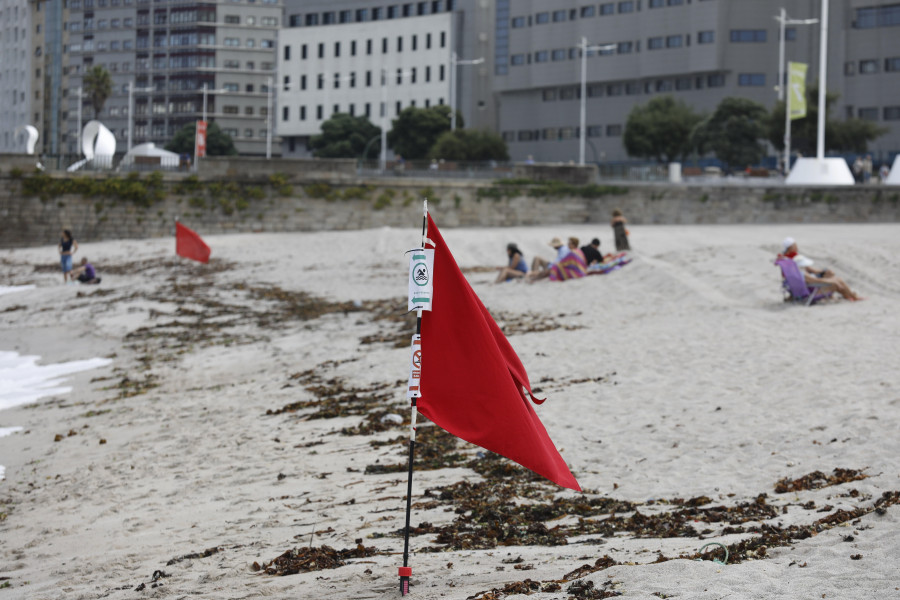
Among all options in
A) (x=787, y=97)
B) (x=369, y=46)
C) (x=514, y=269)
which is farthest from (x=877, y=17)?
(x=514, y=269)

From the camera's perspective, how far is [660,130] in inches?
2645

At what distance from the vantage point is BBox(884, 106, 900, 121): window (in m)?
68.1

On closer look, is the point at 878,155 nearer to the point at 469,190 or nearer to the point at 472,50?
the point at 469,190

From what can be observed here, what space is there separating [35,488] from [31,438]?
2098 millimetres

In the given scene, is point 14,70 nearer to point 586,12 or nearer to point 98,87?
point 98,87

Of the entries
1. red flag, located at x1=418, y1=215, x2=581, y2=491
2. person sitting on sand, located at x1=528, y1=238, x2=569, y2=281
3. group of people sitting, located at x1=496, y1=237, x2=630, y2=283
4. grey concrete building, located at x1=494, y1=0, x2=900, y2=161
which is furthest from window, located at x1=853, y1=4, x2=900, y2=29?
red flag, located at x1=418, y1=215, x2=581, y2=491

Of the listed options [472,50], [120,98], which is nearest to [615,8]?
[472,50]

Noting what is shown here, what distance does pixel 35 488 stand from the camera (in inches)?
323

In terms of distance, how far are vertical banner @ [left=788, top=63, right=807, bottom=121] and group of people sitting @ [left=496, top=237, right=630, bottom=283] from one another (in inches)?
866

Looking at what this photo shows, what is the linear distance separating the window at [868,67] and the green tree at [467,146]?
25195 millimetres

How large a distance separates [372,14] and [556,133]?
26.8 meters

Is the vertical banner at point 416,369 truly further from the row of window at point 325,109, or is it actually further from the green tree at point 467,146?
the row of window at point 325,109

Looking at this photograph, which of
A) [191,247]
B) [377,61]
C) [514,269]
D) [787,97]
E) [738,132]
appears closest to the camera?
[514,269]

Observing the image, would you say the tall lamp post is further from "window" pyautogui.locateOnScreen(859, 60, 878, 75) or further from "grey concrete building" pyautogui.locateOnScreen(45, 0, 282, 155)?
"grey concrete building" pyautogui.locateOnScreen(45, 0, 282, 155)
